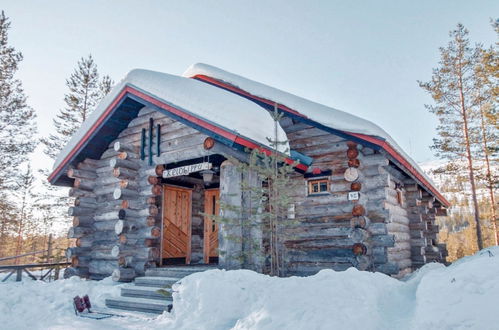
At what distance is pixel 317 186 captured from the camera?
927 cm

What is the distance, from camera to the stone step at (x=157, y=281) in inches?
295

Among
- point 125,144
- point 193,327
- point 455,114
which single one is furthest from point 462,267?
point 455,114

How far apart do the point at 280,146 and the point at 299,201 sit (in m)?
2.26

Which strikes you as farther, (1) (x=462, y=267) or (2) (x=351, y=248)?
(2) (x=351, y=248)

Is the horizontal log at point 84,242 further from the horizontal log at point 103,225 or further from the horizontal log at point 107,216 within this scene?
the horizontal log at point 107,216

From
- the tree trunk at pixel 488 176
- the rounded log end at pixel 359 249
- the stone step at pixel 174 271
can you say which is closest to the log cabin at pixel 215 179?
the rounded log end at pixel 359 249

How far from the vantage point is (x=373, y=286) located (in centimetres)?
489

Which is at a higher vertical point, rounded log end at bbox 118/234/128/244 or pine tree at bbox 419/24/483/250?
pine tree at bbox 419/24/483/250

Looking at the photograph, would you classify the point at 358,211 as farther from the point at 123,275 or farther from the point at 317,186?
the point at 123,275

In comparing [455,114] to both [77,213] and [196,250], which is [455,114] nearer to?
[196,250]

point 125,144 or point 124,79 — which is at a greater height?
point 124,79

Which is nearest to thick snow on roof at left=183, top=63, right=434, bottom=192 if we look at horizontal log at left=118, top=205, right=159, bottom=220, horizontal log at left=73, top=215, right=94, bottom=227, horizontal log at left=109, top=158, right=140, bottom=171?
horizontal log at left=109, top=158, right=140, bottom=171

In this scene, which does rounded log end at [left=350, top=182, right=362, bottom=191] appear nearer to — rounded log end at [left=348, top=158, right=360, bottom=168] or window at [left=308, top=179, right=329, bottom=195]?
rounded log end at [left=348, top=158, right=360, bottom=168]

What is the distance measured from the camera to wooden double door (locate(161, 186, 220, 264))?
10359 mm
